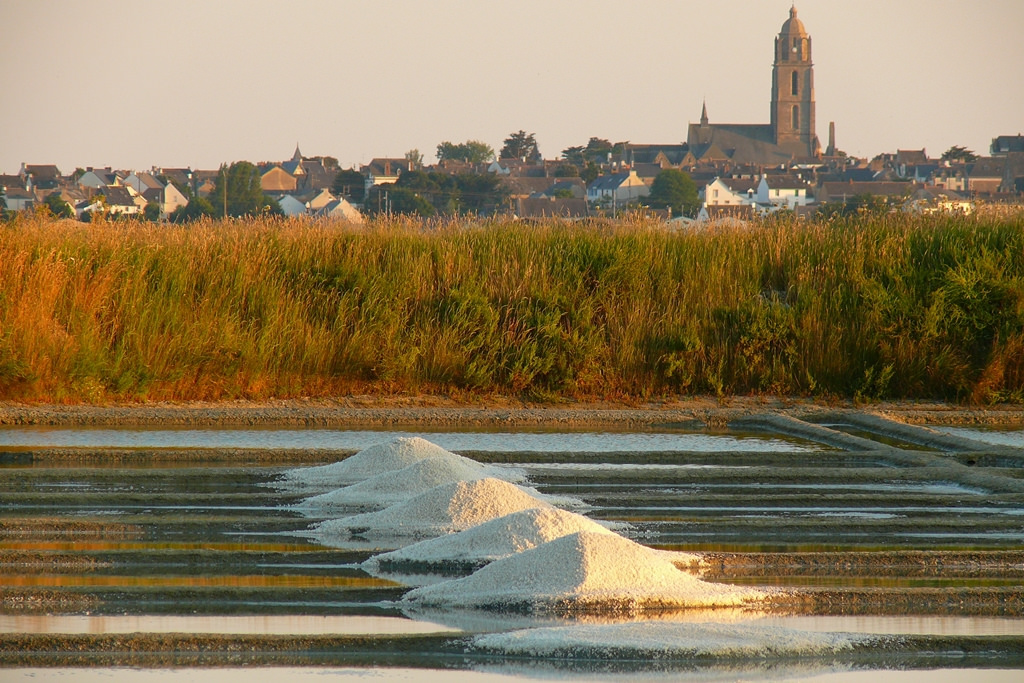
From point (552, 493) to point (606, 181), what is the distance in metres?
84.7

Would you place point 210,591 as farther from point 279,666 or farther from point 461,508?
point 461,508

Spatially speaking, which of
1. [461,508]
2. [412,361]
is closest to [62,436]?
[412,361]

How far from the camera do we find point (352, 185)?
2173 inches

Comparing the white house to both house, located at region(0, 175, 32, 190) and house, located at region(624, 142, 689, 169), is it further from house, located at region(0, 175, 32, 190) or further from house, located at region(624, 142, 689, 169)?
house, located at region(0, 175, 32, 190)

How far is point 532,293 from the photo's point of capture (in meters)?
11.6

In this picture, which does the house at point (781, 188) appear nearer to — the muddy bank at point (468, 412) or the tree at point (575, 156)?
the tree at point (575, 156)

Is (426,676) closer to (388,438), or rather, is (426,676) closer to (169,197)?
(388,438)

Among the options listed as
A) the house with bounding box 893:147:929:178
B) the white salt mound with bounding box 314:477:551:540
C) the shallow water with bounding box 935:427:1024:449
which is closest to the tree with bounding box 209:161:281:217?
the shallow water with bounding box 935:427:1024:449

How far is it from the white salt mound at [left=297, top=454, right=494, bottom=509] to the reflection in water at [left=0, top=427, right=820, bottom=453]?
64.1 inches

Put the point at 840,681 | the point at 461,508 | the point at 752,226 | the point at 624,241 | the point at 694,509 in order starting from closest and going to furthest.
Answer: the point at 840,681
the point at 461,508
the point at 694,509
the point at 624,241
the point at 752,226

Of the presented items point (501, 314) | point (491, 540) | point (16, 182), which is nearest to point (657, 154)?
point (16, 182)

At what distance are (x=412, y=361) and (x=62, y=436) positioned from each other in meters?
3.14

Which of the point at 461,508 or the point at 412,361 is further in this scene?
the point at 412,361

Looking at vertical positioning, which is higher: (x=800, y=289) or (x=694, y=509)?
(x=800, y=289)
